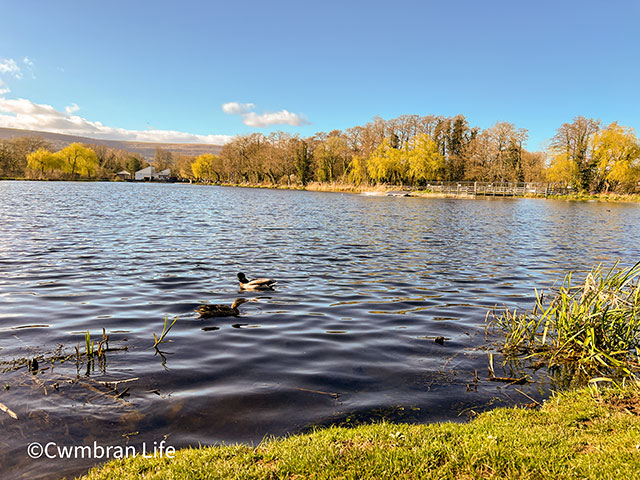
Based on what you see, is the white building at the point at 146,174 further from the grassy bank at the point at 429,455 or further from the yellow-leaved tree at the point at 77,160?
the grassy bank at the point at 429,455

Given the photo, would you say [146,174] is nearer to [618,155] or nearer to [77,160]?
[77,160]

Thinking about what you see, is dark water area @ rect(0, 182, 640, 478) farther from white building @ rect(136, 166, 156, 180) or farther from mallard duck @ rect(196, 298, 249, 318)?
white building @ rect(136, 166, 156, 180)

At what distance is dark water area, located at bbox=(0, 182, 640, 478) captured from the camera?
4.88 m

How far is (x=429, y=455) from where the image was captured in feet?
12.2

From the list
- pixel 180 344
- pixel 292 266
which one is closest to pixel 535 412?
pixel 180 344

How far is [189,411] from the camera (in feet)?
16.5

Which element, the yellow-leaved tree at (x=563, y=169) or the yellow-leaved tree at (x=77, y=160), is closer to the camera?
the yellow-leaved tree at (x=563, y=169)

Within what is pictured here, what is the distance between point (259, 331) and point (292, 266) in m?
6.32

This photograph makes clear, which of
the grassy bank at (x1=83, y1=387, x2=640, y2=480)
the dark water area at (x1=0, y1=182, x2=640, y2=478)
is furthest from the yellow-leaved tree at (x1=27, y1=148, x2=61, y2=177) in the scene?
the grassy bank at (x1=83, y1=387, x2=640, y2=480)

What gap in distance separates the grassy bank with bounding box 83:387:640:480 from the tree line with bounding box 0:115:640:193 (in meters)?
77.5

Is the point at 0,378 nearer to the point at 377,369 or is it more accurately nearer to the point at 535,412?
the point at 377,369

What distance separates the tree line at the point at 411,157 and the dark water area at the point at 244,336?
63.3 metres

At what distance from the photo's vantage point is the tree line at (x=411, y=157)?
70312 millimetres

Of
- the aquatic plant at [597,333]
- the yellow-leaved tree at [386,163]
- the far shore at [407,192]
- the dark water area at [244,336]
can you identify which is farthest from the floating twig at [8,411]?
the yellow-leaved tree at [386,163]
